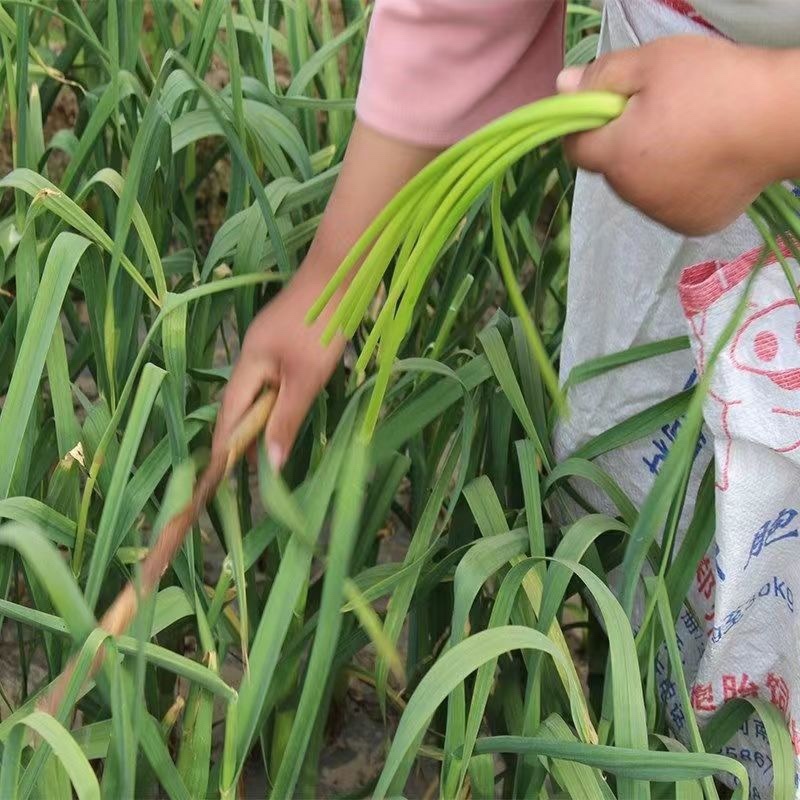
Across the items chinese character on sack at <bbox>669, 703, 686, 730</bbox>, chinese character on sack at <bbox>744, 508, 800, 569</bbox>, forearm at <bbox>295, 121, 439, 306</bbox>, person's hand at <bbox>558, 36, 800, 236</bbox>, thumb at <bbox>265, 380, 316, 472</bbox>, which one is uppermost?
person's hand at <bbox>558, 36, 800, 236</bbox>

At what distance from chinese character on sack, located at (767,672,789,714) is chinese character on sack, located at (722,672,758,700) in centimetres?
1

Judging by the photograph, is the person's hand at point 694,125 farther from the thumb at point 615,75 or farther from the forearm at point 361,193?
the forearm at point 361,193

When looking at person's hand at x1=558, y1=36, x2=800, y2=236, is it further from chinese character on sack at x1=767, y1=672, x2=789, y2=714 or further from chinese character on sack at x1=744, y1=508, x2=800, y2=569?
chinese character on sack at x1=767, y1=672, x2=789, y2=714

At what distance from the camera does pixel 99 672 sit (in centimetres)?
69

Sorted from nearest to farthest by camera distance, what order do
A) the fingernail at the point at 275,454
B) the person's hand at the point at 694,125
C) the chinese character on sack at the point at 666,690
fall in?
the person's hand at the point at 694,125, the fingernail at the point at 275,454, the chinese character on sack at the point at 666,690

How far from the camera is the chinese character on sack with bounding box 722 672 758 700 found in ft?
2.96

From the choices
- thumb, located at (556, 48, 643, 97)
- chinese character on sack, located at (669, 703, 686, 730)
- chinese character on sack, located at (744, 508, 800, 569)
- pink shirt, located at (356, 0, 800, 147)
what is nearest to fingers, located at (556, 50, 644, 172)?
thumb, located at (556, 48, 643, 97)

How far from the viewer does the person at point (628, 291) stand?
2.52 ft

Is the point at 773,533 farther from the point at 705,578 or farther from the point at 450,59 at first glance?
the point at 450,59

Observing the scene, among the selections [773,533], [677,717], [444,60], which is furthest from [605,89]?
[677,717]

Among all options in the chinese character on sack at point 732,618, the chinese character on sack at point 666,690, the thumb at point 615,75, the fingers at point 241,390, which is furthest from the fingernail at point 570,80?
the chinese character on sack at point 666,690

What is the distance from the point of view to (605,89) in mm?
602

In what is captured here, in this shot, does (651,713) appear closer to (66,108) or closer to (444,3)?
(444,3)

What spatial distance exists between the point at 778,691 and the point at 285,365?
1.43 feet
